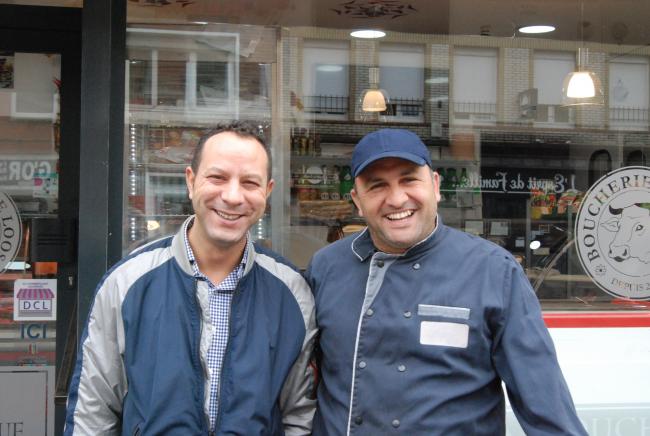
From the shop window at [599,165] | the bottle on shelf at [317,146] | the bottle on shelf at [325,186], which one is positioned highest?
the bottle on shelf at [317,146]

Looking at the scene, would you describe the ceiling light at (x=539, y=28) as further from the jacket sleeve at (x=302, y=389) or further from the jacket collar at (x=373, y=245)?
the jacket sleeve at (x=302, y=389)

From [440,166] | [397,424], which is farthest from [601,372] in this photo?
[397,424]

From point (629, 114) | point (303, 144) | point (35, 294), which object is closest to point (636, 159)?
point (629, 114)

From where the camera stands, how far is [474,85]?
4.57 metres

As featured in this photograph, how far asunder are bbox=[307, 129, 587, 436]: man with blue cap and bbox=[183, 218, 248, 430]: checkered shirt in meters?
0.25

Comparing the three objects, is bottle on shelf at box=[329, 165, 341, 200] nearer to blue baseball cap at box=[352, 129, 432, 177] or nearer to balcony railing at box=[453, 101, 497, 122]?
balcony railing at box=[453, 101, 497, 122]

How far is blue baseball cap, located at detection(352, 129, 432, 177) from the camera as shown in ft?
6.68

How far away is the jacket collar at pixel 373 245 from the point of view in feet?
6.83

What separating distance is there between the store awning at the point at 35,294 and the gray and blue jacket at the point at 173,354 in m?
1.97

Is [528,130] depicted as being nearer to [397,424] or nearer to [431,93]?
[431,93]

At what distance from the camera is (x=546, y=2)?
4469 millimetres

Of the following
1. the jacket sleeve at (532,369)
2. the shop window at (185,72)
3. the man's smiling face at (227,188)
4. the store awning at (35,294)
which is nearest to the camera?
the jacket sleeve at (532,369)

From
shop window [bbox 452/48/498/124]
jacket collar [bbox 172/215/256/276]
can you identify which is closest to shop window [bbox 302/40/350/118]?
shop window [bbox 452/48/498/124]

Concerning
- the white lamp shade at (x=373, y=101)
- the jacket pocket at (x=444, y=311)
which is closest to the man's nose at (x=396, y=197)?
the jacket pocket at (x=444, y=311)
